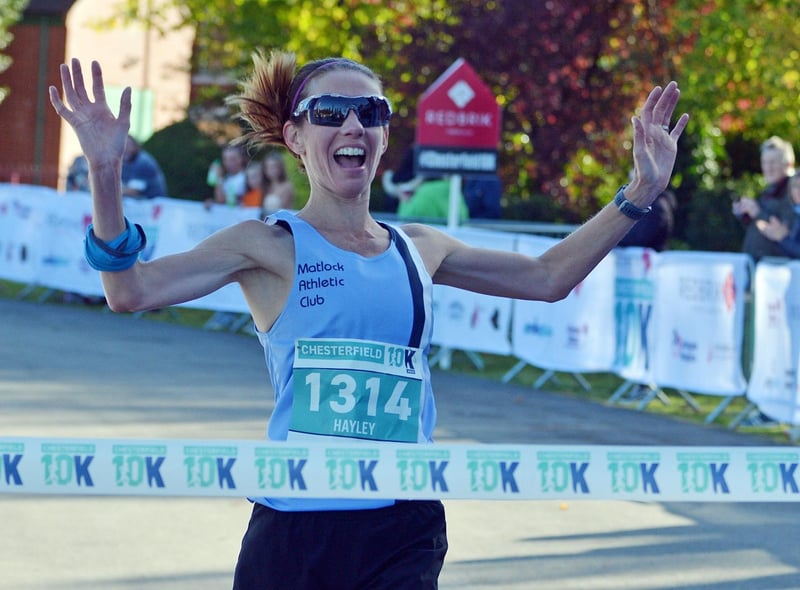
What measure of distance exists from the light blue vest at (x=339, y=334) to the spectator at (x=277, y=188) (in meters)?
12.2

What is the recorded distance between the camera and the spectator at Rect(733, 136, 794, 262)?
11.4 meters

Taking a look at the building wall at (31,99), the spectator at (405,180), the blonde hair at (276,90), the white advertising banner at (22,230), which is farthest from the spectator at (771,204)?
the building wall at (31,99)

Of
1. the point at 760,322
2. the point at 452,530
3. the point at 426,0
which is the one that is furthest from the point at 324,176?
the point at 426,0

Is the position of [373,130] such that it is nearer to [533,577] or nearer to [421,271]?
[421,271]

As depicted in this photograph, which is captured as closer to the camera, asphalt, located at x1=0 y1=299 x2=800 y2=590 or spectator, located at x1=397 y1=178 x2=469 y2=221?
asphalt, located at x1=0 y1=299 x2=800 y2=590

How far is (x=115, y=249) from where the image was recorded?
10.8 ft

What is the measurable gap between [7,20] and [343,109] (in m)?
32.5

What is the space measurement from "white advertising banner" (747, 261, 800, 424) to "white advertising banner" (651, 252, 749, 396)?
168 millimetres

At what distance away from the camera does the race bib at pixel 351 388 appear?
3559 mm

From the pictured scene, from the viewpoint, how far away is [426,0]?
1053 inches

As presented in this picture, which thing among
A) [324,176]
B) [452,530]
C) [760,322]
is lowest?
[452,530]

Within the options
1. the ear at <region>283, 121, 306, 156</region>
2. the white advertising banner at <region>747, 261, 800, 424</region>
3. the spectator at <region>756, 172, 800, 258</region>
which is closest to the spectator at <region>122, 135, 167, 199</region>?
the spectator at <region>756, 172, 800, 258</region>

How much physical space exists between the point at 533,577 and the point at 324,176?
3.42 meters

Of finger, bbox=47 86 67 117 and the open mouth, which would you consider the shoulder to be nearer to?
the open mouth
